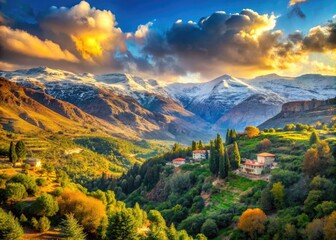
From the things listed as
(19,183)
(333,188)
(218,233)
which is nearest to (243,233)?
(218,233)

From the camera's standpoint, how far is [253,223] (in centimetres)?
6375

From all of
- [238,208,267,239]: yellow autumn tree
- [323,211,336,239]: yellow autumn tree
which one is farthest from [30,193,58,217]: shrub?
[323,211,336,239]: yellow autumn tree

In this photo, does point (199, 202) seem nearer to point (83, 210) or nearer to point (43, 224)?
point (83, 210)

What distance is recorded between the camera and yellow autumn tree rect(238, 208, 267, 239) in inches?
2499

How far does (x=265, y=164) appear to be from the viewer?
10019 centimetres

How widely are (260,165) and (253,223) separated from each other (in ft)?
119

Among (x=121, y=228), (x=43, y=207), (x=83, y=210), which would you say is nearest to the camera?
(x=121, y=228)

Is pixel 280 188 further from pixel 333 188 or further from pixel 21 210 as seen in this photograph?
pixel 21 210

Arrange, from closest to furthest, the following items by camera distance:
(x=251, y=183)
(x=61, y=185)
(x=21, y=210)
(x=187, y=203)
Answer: (x=21, y=210) → (x=61, y=185) → (x=251, y=183) → (x=187, y=203)

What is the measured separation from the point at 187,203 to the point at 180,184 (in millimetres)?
13709

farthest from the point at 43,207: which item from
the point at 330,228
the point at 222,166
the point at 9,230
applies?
the point at 222,166

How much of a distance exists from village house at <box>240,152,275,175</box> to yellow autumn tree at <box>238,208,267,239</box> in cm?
3349

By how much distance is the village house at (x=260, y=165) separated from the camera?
98125 millimetres

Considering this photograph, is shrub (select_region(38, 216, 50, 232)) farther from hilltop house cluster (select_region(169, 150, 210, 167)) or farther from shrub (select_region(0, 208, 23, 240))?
hilltop house cluster (select_region(169, 150, 210, 167))
